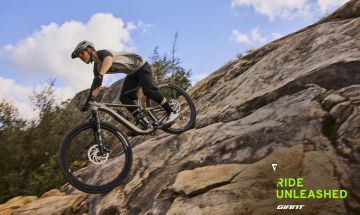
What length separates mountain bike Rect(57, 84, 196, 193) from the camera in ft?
20.4

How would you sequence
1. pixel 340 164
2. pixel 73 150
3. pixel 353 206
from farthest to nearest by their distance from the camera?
1. pixel 73 150
2. pixel 340 164
3. pixel 353 206

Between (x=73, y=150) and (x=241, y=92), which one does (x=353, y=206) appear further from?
(x=73, y=150)

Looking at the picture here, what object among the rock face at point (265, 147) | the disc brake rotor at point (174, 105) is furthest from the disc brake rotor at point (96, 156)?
the disc brake rotor at point (174, 105)

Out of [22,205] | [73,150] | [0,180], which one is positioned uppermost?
[73,150]

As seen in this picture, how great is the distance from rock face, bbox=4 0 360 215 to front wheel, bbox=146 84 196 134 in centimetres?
20

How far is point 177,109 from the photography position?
7.93m

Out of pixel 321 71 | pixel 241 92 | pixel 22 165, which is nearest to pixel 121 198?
pixel 241 92

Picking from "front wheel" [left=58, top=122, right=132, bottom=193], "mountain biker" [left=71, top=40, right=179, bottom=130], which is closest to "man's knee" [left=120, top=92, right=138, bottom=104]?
"mountain biker" [left=71, top=40, right=179, bottom=130]

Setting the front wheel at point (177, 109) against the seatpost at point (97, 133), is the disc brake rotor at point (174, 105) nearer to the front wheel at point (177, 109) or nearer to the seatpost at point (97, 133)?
the front wheel at point (177, 109)

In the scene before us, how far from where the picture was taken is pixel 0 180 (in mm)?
9062

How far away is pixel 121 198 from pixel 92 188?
504mm

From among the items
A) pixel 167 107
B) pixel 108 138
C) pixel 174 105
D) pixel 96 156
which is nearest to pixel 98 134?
pixel 96 156

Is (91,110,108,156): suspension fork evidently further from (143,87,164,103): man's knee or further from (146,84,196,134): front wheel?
(146,84,196,134): front wheel

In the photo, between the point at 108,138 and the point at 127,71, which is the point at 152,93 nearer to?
the point at 127,71
